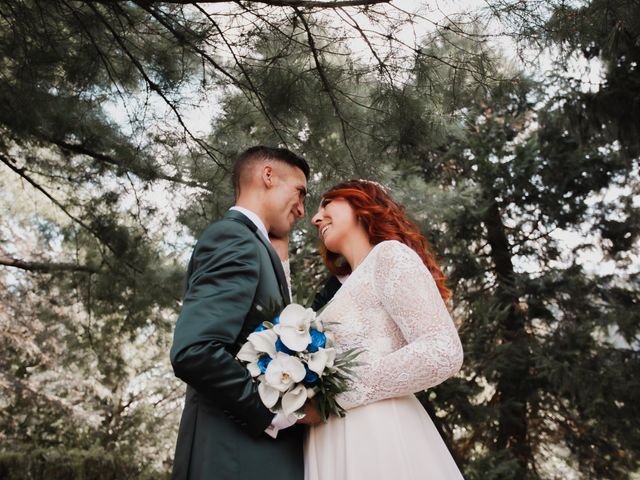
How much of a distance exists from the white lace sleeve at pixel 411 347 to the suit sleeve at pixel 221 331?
365 millimetres

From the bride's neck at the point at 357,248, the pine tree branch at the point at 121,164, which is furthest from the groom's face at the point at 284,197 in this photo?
the pine tree branch at the point at 121,164

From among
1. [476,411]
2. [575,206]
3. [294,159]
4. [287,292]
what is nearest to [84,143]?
[294,159]

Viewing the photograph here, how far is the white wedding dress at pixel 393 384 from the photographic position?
2066 mm

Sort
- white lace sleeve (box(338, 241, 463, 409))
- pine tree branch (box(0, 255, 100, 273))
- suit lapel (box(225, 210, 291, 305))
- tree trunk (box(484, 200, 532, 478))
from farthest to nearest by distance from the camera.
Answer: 1. tree trunk (box(484, 200, 532, 478))
2. pine tree branch (box(0, 255, 100, 273))
3. suit lapel (box(225, 210, 291, 305))
4. white lace sleeve (box(338, 241, 463, 409))

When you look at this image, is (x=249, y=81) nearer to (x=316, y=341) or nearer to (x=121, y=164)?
(x=121, y=164)

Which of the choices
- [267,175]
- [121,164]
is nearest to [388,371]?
[267,175]

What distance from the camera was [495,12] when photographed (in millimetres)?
3258

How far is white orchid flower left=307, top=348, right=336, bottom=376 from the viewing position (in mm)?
1987

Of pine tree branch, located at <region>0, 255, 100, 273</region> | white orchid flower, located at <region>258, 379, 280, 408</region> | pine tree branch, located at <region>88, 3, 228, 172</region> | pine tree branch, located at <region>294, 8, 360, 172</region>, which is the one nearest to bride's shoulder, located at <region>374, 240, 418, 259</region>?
white orchid flower, located at <region>258, 379, 280, 408</region>

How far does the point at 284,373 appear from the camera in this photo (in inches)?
77.5

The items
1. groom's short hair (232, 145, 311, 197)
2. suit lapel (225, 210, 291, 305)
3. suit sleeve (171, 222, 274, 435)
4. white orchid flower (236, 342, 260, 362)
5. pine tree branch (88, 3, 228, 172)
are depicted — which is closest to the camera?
suit sleeve (171, 222, 274, 435)

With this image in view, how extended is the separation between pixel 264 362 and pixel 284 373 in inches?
3.4

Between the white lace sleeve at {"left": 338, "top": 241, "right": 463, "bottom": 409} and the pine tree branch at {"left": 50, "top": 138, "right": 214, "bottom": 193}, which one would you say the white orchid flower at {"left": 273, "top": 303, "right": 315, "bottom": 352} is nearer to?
the white lace sleeve at {"left": 338, "top": 241, "right": 463, "bottom": 409}

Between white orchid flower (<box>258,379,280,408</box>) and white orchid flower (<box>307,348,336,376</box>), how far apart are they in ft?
0.45
